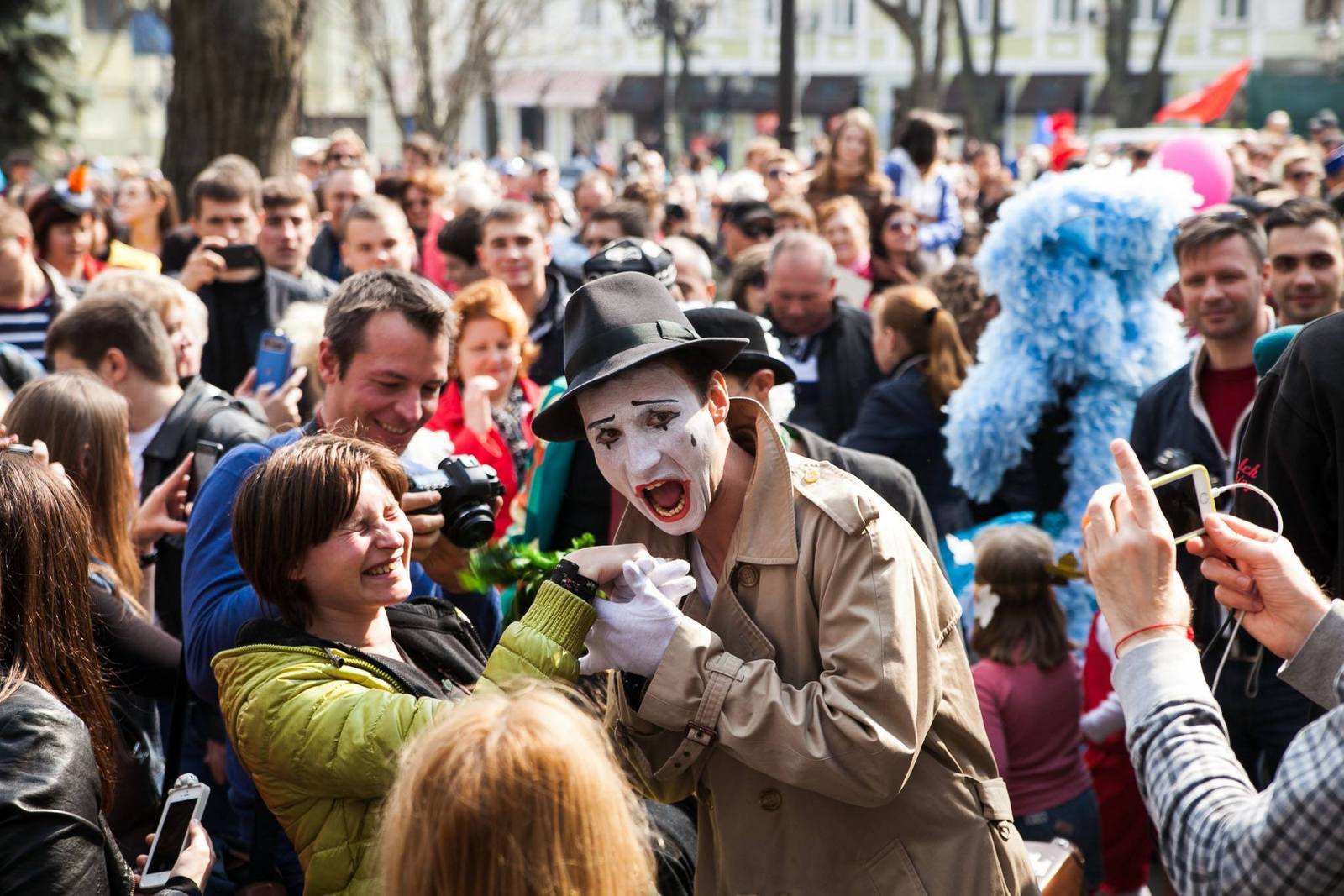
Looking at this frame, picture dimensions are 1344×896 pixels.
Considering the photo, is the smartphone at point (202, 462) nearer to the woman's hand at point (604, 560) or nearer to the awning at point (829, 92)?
the woman's hand at point (604, 560)

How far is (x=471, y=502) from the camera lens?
327cm

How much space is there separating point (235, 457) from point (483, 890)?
5.88 feet

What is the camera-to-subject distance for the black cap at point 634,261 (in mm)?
5352

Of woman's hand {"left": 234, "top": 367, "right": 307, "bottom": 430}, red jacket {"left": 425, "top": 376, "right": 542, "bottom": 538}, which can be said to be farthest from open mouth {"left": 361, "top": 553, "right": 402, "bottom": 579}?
woman's hand {"left": 234, "top": 367, "right": 307, "bottom": 430}

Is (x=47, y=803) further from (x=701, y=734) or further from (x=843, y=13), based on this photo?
(x=843, y=13)

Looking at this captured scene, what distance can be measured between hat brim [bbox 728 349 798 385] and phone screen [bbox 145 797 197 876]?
1.94 meters

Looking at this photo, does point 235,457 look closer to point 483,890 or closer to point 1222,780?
point 483,890

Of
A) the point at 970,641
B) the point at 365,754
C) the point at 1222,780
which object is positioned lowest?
the point at 970,641

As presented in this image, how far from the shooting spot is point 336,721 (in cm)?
258

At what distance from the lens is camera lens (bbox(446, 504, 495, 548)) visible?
10.5ft

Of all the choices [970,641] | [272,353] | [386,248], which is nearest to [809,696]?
[970,641]

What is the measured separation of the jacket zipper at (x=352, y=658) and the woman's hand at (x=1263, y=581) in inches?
58.2

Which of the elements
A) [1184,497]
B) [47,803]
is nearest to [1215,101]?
[1184,497]

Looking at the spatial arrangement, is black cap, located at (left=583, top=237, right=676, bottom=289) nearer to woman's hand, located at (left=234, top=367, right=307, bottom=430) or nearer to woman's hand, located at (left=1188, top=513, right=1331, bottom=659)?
woman's hand, located at (left=234, top=367, right=307, bottom=430)
